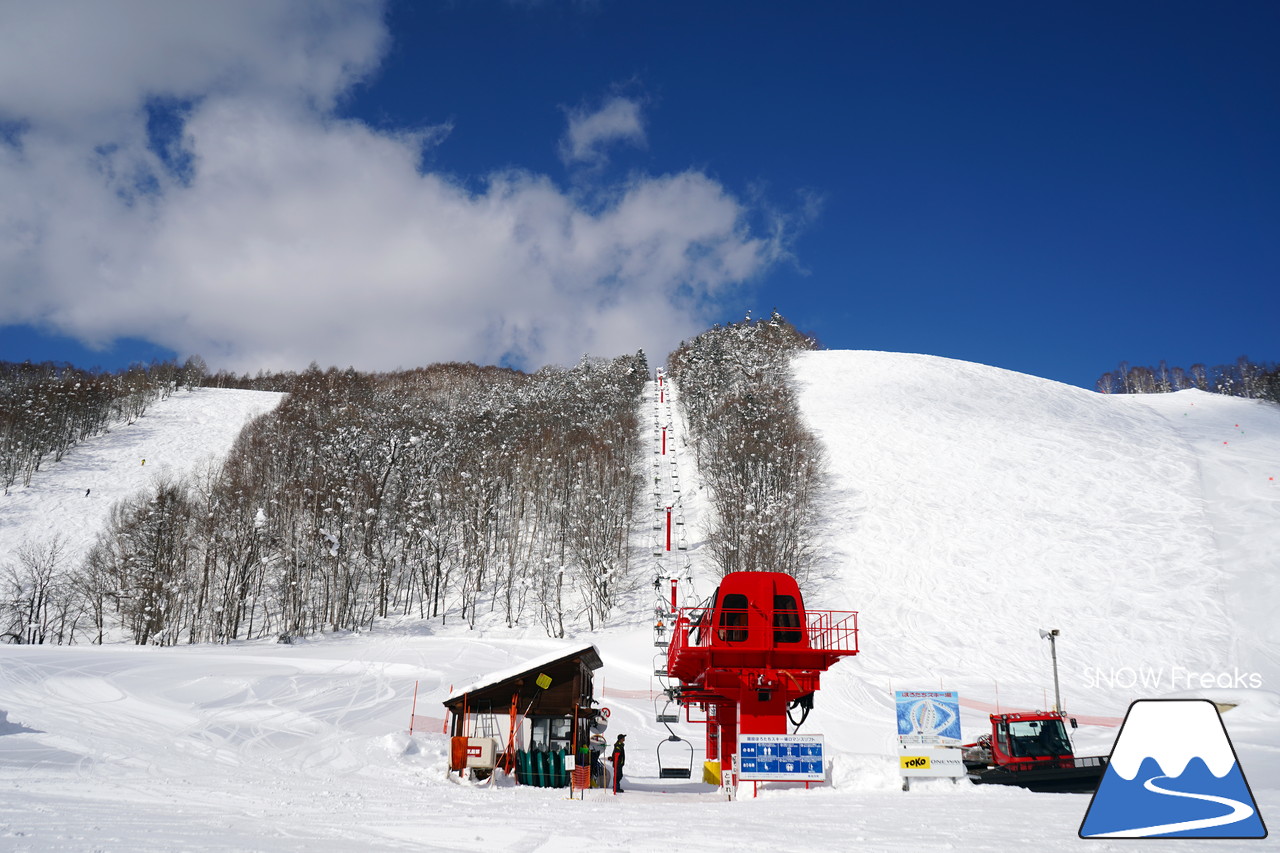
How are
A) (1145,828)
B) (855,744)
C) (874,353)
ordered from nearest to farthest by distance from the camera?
(1145,828)
(855,744)
(874,353)

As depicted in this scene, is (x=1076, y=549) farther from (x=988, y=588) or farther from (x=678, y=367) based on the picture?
(x=678, y=367)

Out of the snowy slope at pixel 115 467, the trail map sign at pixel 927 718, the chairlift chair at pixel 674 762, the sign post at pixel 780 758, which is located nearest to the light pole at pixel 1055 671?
the trail map sign at pixel 927 718

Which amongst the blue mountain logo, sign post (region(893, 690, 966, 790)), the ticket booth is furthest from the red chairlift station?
the blue mountain logo

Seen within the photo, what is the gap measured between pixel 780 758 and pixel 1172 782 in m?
10.2

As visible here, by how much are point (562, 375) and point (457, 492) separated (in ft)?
119

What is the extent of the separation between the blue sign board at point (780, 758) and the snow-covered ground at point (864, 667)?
1.85 ft

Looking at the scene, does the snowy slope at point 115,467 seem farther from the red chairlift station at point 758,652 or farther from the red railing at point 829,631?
the red chairlift station at point 758,652

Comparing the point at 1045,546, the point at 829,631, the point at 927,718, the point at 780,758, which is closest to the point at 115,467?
the point at 829,631

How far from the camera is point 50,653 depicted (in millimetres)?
30953

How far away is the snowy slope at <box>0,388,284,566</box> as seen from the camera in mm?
53969

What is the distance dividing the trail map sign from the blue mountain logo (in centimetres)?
994

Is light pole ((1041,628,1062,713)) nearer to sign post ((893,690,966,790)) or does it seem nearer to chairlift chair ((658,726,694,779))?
sign post ((893,690,966,790))

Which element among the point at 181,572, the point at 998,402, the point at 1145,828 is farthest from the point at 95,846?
the point at 998,402

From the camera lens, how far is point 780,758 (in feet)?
48.1
